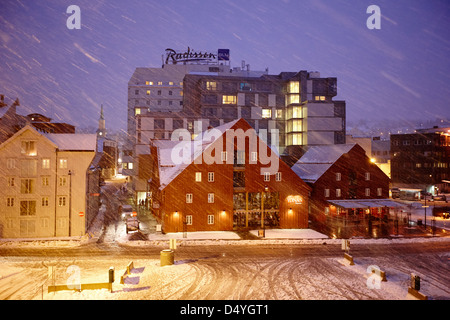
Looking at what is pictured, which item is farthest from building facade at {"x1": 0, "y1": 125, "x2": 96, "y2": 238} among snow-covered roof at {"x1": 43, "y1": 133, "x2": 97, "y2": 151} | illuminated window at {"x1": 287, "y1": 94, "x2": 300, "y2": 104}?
illuminated window at {"x1": 287, "y1": 94, "x2": 300, "y2": 104}

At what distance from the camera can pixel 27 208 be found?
37.4 metres

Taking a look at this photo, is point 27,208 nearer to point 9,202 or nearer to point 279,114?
point 9,202

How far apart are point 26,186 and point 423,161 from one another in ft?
314

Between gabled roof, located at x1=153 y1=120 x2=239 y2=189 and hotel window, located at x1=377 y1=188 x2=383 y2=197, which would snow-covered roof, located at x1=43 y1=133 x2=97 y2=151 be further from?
hotel window, located at x1=377 y1=188 x2=383 y2=197

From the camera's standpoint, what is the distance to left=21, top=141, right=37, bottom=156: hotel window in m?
37.9

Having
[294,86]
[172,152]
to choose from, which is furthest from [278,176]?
[294,86]

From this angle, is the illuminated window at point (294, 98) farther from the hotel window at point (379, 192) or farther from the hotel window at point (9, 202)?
the hotel window at point (9, 202)

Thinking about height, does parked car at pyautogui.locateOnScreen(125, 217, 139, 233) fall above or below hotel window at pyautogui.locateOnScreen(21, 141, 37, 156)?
below

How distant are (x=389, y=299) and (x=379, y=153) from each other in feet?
303

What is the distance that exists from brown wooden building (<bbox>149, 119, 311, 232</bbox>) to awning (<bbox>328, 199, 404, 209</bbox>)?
7264 millimetres

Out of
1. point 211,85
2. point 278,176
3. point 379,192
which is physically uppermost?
point 211,85
